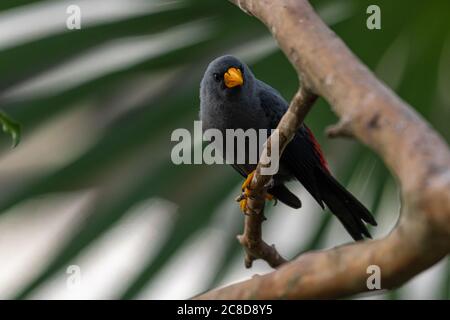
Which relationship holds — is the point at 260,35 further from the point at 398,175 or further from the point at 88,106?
the point at 398,175

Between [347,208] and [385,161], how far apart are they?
1.50 metres

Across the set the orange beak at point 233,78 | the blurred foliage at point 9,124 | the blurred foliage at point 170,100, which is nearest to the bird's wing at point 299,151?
the orange beak at point 233,78

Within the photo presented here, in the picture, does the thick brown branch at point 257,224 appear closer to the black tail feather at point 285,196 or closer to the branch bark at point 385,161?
the black tail feather at point 285,196

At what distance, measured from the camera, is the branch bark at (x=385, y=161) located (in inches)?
41.5

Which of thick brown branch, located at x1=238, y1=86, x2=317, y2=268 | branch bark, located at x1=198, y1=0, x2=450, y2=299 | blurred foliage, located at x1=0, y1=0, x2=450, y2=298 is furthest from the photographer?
blurred foliage, located at x1=0, y1=0, x2=450, y2=298

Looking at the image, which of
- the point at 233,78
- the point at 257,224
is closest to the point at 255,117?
the point at 233,78

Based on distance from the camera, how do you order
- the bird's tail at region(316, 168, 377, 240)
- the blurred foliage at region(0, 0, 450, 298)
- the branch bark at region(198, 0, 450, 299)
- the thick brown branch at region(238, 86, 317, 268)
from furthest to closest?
the blurred foliage at region(0, 0, 450, 298)
the bird's tail at region(316, 168, 377, 240)
the thick brown branch at region(238, 86, 317, 268)
the branch bark at region(198, 0, 450, 299)

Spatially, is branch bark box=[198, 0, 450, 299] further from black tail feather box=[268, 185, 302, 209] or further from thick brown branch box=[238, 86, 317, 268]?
black tail feather box=[268, 185, 302, 209]

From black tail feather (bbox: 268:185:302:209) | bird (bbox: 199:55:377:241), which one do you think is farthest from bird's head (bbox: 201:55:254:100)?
black tail feather (bbox: 268:185:302:209)

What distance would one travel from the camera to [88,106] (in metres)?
3.14

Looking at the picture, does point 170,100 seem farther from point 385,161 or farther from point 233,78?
point 385,161

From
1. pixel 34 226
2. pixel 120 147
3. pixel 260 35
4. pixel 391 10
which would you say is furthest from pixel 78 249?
pixel 391 10

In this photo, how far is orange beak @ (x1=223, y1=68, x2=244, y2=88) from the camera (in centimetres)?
277

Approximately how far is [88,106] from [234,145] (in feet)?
2.07
